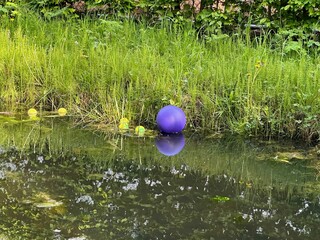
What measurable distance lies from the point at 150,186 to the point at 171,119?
1.23 metres

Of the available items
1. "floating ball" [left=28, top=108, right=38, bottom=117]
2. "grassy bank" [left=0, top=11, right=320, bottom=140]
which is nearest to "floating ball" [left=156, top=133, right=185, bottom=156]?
"grassy bank" [left=0, top=11, right=320, bottom=140]

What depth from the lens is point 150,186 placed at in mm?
4043

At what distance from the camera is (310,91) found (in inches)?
208

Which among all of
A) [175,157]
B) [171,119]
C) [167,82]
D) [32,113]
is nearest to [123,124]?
[171,119]

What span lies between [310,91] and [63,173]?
8.67ft

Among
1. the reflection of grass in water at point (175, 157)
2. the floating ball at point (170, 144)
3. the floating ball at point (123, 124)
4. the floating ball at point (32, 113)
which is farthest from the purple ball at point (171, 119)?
the floating ball at point (32, 113)

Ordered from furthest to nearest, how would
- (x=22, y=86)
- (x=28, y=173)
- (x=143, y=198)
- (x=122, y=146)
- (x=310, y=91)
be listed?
(x=22, y=86) → (x=310, y=91) → (x=122, y=146) → (x=28, y=173) → (x=143, y=198)

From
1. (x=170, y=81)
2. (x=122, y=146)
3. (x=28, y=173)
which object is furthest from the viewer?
(x=170, y=81)

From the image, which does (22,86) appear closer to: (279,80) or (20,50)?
(20,50)

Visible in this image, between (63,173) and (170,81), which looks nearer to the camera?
(63,173)

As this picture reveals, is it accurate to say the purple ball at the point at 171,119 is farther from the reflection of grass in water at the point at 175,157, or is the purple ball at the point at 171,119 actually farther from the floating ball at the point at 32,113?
the floating ball at the point at 32,113

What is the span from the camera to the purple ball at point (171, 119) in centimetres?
514

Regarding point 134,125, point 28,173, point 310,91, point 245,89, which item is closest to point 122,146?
point 134,125

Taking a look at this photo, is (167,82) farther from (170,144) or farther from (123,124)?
(170,144)
